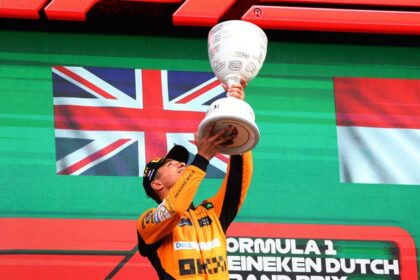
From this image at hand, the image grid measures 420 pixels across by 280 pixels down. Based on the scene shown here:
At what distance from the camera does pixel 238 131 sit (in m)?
4.63

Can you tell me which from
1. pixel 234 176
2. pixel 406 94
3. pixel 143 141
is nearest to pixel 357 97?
pixel 406 94

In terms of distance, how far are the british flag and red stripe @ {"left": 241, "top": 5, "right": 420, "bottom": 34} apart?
41 centimetres

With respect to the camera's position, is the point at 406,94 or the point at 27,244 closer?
the point at 27,244

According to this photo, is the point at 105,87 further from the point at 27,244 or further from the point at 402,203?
the point at 402,203

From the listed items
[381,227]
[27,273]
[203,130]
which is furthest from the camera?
[381,227]

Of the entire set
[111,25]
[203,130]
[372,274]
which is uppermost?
[111,25]

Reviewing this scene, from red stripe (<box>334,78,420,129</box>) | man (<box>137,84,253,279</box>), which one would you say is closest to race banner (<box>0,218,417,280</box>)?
red stripe (<box>334,78,420,129</box>)

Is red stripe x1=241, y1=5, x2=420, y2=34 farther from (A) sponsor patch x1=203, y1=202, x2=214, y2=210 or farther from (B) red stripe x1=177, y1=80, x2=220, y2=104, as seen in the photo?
(A) sponsor patch x1=203, y1=202, x2=214, y2=210

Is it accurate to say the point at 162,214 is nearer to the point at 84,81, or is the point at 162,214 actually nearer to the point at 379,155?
the point at 84,81

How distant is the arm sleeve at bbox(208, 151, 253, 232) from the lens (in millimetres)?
4898

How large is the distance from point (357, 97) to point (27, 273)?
182cm

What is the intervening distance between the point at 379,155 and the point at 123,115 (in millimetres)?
1254

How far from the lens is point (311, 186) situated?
20.2 feet

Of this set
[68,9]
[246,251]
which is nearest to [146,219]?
[246,251]
